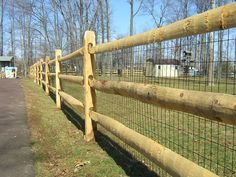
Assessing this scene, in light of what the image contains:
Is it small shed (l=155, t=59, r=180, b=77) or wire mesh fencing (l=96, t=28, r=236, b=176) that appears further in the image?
small shed (l=155, t=59, r=180, b=77)

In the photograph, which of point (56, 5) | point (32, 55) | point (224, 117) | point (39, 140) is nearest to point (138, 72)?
point (224, 117)

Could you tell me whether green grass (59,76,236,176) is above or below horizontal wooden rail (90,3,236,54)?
below

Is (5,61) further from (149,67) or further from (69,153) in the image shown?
(149,67)

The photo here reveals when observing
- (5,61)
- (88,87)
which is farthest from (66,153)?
(5,61)

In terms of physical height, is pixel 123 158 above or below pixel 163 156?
below

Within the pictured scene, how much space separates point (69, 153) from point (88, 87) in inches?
50.1

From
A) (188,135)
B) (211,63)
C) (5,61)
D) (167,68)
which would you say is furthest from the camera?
(5,61)

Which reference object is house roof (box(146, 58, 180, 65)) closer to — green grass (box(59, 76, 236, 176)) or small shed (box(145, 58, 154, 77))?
small shed (box(145, 58, 154, 77))

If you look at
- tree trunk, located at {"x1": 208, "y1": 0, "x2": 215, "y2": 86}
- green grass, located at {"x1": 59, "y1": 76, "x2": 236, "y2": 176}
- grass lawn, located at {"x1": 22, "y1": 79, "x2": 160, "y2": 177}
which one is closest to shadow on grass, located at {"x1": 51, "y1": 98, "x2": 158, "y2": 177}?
grass lawn, located at {"x1": 22, "y1": 79, "x2": 160, "y2": 177}

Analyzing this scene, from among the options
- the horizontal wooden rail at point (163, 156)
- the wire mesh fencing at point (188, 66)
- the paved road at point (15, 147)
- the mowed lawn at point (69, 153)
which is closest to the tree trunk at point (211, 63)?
the wire mesh fencing at point (188, 66)

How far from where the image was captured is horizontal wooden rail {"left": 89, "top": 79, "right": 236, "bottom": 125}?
99.6 inches

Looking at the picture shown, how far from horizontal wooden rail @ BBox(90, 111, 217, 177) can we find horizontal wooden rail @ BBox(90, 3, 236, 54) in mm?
1050

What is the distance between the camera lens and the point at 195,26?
300cm

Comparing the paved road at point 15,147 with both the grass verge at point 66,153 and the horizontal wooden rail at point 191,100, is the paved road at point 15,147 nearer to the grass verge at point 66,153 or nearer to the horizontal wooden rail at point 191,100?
the grass verge at point 66,153
